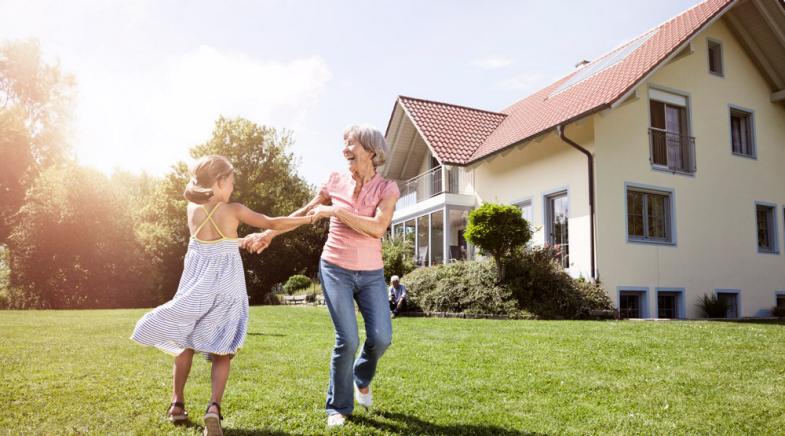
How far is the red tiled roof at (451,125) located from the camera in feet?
66.4

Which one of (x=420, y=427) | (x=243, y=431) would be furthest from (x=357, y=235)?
(x=243, y=431)

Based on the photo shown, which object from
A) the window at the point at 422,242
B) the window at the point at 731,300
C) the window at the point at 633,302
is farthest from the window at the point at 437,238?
the window at the point at 731,300

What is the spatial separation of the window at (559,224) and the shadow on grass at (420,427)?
41.8 ft

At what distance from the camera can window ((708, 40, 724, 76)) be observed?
18516 millimetres

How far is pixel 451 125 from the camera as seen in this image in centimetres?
2186

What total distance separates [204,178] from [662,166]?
15435 mm

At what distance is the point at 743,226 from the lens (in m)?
18.1

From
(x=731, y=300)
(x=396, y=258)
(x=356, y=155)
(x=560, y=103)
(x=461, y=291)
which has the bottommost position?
(x=731, y=300)

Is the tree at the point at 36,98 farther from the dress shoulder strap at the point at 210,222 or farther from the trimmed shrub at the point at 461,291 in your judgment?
the dress shoulder strap at the point at 210,222

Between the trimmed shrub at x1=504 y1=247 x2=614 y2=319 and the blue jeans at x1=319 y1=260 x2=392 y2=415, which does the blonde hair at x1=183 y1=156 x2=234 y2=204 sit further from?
the trimmed shrub at x1=504 y1=247 x2=614 y2=319

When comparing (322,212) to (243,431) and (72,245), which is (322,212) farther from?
(72,245)

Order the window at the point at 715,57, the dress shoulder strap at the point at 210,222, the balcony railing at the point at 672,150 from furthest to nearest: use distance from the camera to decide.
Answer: the window at the point at 715,57, the balcony railing at the point at 672,150, the dress shoulder strap at the point at 210,222

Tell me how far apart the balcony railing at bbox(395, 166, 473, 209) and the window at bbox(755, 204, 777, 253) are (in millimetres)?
8885

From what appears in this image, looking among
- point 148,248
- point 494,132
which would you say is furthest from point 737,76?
point 148,248
